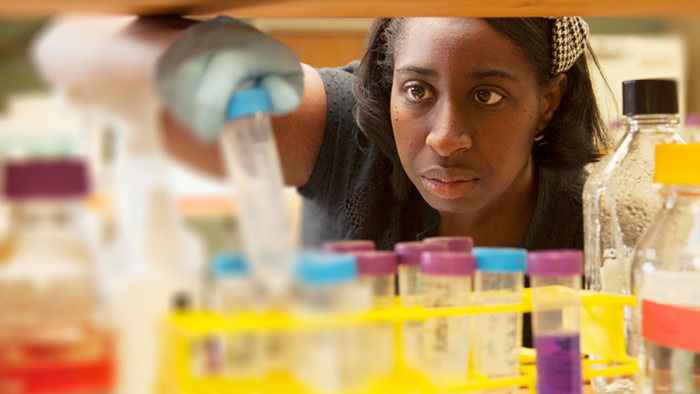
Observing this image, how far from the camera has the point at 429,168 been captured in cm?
83

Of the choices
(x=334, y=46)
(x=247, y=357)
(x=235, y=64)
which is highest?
(x=334, y=46)

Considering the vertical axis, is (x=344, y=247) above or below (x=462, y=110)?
below

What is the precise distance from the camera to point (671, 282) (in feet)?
2.25

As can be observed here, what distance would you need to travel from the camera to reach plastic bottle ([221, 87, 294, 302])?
0.48 m

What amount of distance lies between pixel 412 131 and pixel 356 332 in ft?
1.33

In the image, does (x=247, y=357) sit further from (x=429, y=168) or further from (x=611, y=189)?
(x=611, y=189)

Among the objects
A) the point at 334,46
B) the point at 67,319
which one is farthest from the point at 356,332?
the point at 334,46

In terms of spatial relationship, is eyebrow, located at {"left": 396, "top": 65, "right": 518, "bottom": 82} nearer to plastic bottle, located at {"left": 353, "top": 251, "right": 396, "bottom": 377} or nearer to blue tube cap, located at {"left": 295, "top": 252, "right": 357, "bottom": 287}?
plastic bottle, located at {"left": 353, "top": 251, "right": 396, "bottom": 377}

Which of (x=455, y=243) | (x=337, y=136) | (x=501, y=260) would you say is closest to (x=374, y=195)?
(x=337, y=136)

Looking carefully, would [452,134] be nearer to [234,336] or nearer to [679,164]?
[679,164]

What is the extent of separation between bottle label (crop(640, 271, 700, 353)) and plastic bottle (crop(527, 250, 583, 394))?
0.12 m

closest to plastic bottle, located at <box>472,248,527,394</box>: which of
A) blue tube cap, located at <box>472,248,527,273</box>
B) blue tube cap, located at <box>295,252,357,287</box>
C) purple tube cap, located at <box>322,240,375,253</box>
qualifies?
blue tube cap, located at <box>472,248,527,273</box>

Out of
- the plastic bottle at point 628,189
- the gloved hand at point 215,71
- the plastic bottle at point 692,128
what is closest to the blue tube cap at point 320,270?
the gloved hand at point 215,71

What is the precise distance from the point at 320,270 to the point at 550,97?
1.76 feet
